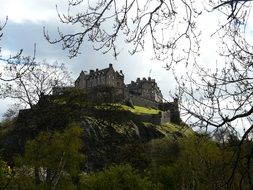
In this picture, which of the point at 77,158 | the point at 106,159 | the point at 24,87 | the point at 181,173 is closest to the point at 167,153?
the point at 106,159

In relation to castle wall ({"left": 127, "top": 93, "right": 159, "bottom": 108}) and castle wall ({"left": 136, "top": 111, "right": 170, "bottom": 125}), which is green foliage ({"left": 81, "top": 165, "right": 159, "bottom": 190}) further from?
castle wall ({"left": 127, "top": 93, "right": 159, "bottom": 108})

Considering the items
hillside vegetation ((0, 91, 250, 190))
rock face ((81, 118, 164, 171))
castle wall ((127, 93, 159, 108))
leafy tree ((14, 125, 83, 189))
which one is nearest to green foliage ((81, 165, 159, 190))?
hillside vegetation ((0, 91, 250, 190))

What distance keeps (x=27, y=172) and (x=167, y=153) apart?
125ft

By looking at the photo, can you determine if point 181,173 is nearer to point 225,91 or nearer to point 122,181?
point 122,181

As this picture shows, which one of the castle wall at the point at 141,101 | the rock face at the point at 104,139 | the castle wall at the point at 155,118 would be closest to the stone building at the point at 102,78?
the castle wall at the point at 141,101

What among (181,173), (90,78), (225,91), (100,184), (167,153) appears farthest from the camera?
(90,78)

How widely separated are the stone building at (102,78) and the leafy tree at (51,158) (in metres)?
85.5

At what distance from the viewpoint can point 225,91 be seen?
787 cm

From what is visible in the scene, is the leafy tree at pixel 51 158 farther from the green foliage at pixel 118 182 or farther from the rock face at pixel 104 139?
the rock face at pixel 104 139

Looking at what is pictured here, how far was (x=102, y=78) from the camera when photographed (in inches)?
4820

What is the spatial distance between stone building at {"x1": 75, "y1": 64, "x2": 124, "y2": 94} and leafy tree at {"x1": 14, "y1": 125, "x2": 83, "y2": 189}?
85493 mm

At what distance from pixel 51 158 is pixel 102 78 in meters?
88.9

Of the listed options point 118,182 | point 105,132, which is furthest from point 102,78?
point 118,182

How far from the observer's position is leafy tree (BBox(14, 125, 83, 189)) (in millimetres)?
33366
